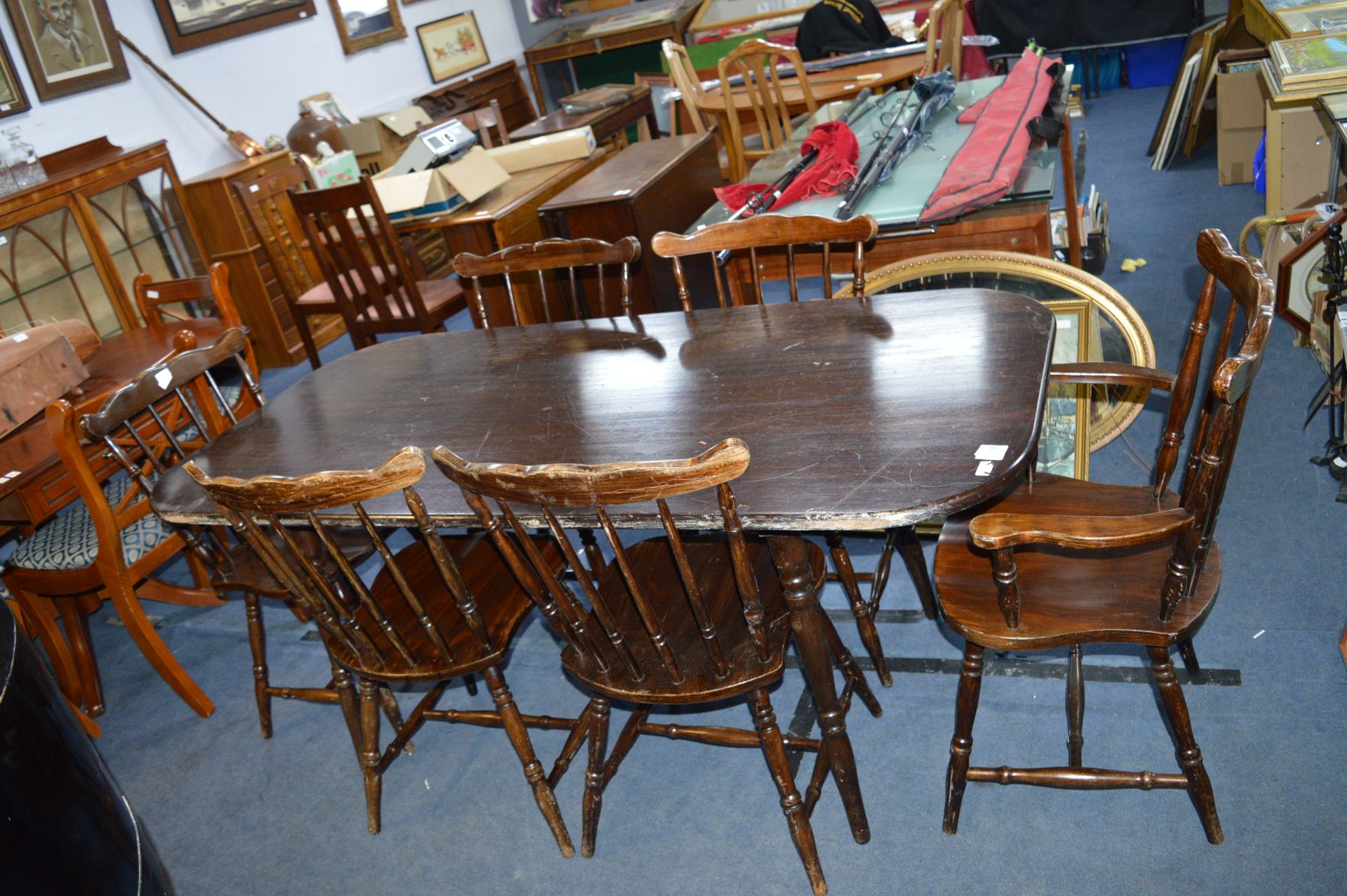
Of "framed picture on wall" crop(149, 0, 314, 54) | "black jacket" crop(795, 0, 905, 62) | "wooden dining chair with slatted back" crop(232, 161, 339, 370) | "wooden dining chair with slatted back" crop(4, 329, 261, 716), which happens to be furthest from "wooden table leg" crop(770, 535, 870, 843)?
"framed picture on wall" crop(149, 0, 314, 54)

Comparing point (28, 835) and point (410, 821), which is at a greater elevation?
point (28, 835)

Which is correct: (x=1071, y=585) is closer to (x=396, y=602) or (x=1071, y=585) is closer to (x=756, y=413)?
(x=756, y=413)

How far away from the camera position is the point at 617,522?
1.61 metres

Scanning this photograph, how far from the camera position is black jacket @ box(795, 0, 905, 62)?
538 centimetres

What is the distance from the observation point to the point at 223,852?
87.7 inches

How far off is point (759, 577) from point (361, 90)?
17.3 feet

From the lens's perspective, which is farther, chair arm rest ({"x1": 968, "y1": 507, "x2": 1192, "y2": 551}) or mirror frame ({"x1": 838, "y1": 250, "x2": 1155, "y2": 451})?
mirror frame ({"x1": 838, "y1": 250, "x2": 1155, "y2": 451})

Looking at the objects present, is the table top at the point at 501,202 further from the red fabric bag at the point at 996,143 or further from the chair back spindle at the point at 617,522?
the chair back spindle at the point at 617,522

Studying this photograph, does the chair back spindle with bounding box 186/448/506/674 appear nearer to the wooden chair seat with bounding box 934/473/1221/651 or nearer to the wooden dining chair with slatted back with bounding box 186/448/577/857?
the wooden dining chair with slatted back with bounding box 186/448/577/857

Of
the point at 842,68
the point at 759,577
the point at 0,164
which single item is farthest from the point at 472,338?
the point at 842,68

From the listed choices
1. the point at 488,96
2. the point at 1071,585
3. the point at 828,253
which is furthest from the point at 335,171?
the point at 1071,585

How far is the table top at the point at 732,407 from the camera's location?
153 cm

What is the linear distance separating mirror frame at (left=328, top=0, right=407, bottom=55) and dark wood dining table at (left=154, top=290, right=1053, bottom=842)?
424cm

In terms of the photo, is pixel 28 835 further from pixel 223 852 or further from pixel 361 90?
pixel 361 90
